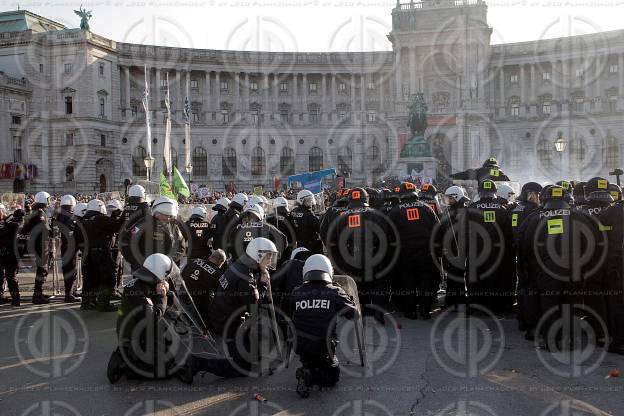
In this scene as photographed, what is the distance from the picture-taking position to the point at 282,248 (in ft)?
35.5

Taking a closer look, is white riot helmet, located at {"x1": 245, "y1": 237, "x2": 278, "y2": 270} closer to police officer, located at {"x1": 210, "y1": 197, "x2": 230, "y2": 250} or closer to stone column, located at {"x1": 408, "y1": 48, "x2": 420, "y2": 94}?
police officer, located at {"x1": 210, "y1": 197, "x2": 230, "y2": 250}

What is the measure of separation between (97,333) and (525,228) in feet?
24.1

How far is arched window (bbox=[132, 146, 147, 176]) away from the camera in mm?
65000

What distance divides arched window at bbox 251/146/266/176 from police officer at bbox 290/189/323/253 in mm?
54829

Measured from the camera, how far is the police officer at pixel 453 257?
11.4m

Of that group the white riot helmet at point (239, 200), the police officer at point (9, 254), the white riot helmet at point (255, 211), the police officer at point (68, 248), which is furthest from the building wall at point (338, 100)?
the white riot helmet at point (255, 211)

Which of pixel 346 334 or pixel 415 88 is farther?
pixel 415 88

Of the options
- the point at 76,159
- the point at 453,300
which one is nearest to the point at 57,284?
the point at 453,300

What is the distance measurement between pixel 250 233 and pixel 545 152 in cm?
6179

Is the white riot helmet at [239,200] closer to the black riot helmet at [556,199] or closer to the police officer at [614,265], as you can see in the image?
the black riot helmet at [556,199]

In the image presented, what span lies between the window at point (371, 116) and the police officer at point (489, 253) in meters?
59.8

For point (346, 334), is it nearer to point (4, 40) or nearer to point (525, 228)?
point (525, 228)

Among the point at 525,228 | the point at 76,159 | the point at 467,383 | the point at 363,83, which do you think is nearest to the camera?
the point at 467,383

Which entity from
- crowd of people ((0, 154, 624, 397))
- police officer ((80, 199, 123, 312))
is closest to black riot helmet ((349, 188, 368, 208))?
crowd of people ((0, 154, 624, 397))
